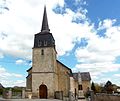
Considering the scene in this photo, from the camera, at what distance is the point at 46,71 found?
37.1 m

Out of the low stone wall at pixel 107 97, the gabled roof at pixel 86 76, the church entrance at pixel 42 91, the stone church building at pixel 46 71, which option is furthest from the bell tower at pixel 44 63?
the gabled roof at pixel 86 76

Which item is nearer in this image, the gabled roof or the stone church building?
the stone church building

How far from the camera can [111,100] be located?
19.6 m

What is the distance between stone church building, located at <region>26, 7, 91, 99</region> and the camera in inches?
1451

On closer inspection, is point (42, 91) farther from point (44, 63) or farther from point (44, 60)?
point (44, 60)

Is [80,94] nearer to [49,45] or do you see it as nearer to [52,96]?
[52,96]

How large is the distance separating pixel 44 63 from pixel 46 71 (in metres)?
1.57

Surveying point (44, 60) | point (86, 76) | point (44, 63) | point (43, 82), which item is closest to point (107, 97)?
point (43, 82)

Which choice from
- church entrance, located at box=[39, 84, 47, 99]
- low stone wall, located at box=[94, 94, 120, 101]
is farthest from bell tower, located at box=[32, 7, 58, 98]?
low stone wall, located at box=[94, 94, 120, 101]

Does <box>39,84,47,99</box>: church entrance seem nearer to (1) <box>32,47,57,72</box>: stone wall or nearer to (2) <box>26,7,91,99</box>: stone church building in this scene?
(2) <box>26,7,91,99</box>: stone church building

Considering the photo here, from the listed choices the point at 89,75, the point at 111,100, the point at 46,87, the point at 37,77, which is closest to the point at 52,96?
the point at 46,87

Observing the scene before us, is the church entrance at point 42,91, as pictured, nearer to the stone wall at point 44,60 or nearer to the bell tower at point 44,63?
the bell tower at point 44,63

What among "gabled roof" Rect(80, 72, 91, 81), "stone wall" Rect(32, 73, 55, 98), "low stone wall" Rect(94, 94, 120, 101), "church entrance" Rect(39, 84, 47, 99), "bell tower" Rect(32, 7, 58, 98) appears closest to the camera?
"low stone wall" Rect(94, 94, 120, 101)

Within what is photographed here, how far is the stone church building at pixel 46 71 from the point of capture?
36844 mm
